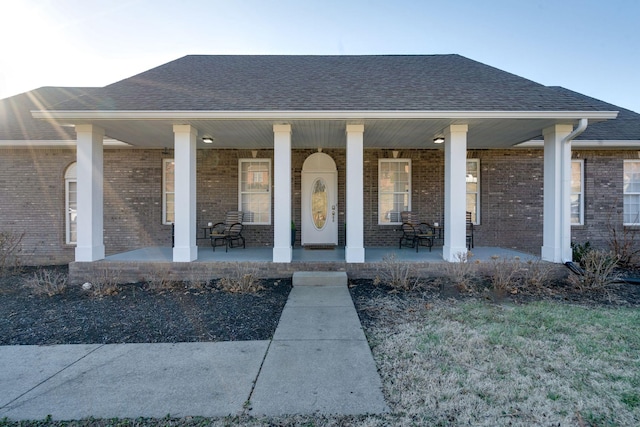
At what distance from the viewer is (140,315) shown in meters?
4.88

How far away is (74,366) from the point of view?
3.26m

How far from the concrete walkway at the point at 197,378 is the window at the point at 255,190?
19.4ft

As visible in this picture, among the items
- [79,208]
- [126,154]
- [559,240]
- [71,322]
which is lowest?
[71,322]

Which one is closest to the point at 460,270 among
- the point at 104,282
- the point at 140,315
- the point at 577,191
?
the point at 140,315

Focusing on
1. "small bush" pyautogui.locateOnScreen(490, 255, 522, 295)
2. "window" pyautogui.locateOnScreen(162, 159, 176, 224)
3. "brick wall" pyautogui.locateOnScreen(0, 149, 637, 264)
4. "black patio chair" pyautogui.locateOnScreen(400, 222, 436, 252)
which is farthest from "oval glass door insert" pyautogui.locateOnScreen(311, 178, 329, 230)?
"small bush" pyautogui.locateOnScreen(490, 255, 522, 295)

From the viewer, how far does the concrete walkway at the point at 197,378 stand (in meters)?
2.52

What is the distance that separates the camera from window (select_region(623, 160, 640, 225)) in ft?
31.6

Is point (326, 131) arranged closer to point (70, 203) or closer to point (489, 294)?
point (489, 294)

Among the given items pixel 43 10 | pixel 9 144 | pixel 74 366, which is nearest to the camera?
pixel 74 366

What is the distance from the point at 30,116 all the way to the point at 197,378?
11630 millimetres

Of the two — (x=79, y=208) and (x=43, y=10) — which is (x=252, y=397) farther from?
(x=43, y=10)

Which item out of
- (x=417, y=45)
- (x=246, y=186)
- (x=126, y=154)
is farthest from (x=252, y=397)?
(x=417, y=45)

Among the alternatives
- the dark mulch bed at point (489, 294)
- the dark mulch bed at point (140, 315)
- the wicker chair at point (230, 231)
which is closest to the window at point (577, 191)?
the dark mulch bed at point (489, 294)

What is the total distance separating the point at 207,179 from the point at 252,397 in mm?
7944
